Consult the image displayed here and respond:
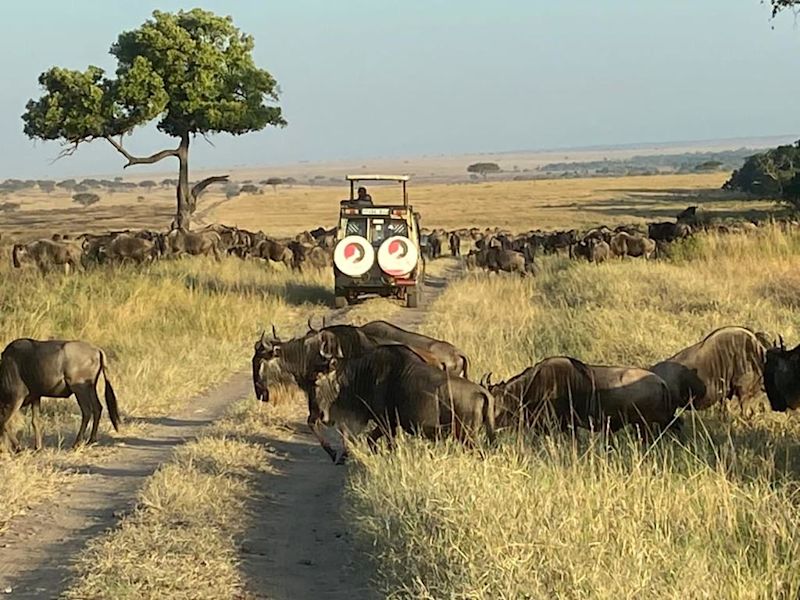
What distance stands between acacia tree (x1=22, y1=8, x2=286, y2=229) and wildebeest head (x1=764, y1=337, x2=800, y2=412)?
25.1m

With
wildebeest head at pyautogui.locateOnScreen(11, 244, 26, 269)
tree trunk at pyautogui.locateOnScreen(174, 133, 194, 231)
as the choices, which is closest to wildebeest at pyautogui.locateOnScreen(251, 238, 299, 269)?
wildebeest head at pyautogui.locateOnScreen(11, 244, 26, 269)

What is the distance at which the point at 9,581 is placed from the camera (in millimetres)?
5875

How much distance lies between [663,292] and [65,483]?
1148cm

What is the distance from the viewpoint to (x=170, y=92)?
3247 cm

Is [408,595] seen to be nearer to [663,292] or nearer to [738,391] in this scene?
[738,391]

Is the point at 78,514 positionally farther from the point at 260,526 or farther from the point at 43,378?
the point at 43,378

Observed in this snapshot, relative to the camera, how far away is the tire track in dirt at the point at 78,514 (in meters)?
5.94

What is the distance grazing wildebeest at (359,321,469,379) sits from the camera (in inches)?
366

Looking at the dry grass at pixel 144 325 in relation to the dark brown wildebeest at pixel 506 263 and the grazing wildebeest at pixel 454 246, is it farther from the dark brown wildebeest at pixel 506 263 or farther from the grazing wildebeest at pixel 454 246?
the grazing wildebeest at pixel 454 246

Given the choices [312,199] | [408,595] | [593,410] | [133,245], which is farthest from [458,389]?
[312,199]

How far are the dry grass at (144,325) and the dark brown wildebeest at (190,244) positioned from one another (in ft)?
8.62

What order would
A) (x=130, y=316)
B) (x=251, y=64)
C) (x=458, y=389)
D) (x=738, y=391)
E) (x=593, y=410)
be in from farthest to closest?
(x=251, y=64)
(x=130, y=316)
(x=738, y=391)
(x=593, y=410)
(x=458, y=389)

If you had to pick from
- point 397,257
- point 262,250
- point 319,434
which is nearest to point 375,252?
point 397,257

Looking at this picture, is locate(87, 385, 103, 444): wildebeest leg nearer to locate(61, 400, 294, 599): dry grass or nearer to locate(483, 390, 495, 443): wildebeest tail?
locate(61, 400, 294, 599): dry grass
